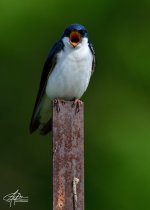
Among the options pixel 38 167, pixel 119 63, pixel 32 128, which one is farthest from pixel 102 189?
pixel 32 128

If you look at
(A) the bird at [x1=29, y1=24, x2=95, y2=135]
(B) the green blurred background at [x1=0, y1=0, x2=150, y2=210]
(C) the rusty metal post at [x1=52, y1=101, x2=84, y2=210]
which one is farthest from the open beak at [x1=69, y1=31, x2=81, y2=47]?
(B) the green blurred background at [x1=0, y1=0, x2=150, y2=210]

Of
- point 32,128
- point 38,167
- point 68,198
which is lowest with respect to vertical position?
point 68,198

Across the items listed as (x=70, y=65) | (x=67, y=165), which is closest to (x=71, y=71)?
(x=70, y=65)

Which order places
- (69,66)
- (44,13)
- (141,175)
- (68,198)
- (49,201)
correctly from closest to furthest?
(68,198)
(69,66)
(141,175)
(49,201)
(44,13)

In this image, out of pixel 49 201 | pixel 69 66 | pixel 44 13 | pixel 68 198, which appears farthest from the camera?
pixel 44 13

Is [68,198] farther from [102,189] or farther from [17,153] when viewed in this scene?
[17,153]

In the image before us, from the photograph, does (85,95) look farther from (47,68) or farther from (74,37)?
(74,37)

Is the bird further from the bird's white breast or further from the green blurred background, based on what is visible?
the green blurred background
